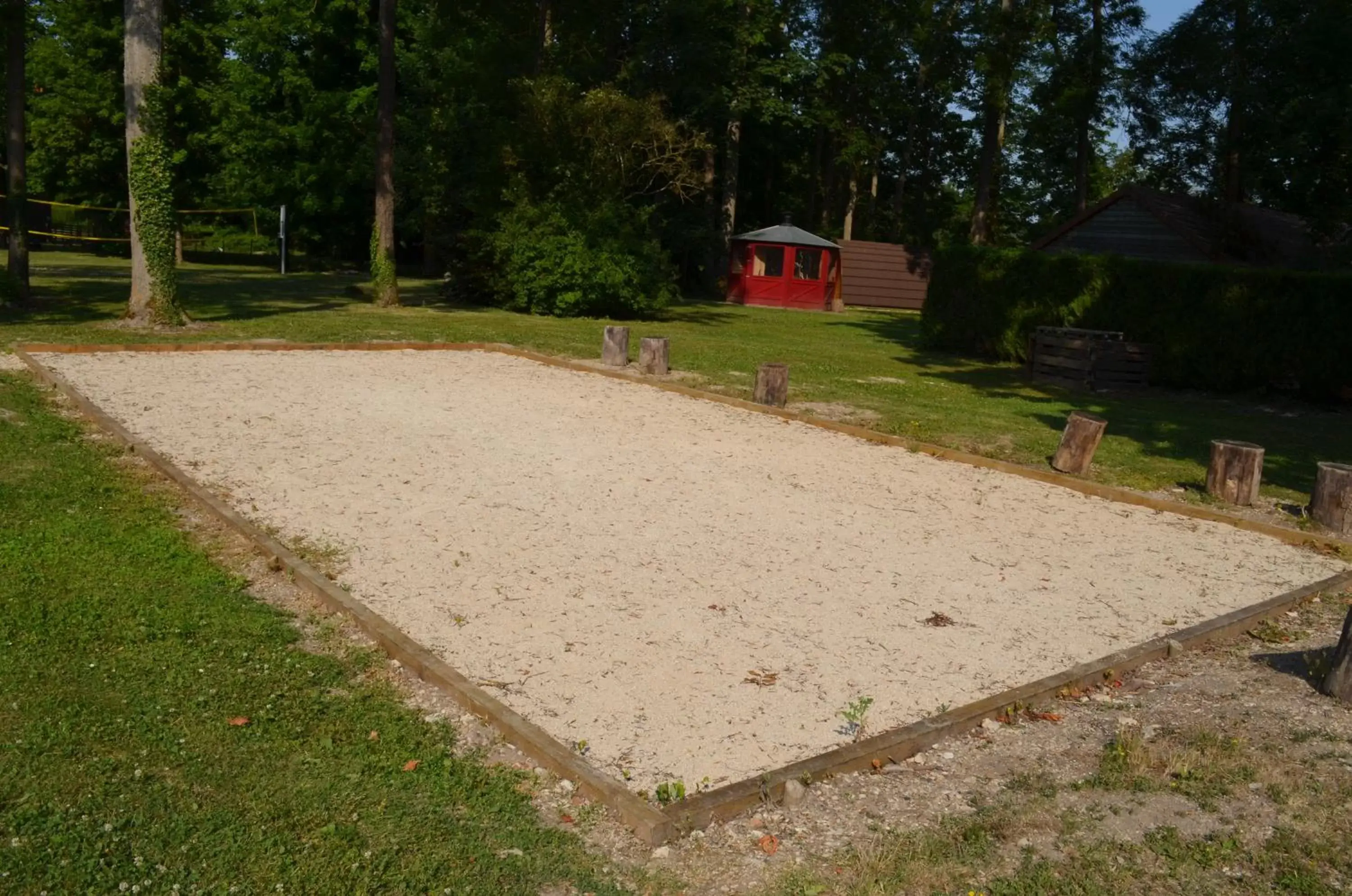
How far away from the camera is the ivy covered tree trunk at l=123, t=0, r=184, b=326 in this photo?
1639 cm

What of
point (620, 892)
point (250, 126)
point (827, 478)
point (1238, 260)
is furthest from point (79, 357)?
point (250, 126)

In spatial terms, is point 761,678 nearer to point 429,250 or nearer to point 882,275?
point 429,250

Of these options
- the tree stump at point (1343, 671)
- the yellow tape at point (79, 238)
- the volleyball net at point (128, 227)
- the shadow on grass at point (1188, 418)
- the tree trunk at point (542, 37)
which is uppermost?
the tree trunk at point (542, 37)

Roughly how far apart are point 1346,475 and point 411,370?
9.98 m

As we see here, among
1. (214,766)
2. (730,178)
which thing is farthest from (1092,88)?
(214,766)

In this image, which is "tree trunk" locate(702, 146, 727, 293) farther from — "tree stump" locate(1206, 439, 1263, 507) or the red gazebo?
"tree stump" locate(1206, 439, 1263, 507)

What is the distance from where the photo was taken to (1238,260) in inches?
958

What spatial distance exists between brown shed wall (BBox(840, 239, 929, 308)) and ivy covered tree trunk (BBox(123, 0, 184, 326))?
23294 mm

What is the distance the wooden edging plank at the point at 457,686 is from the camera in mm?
4094

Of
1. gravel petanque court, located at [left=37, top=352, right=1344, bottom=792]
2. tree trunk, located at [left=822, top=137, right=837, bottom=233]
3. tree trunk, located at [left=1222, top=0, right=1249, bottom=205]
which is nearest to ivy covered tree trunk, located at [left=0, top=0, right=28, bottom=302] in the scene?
gravel petanque court, located at [left=37, top=352, right=1344, bottom=792]

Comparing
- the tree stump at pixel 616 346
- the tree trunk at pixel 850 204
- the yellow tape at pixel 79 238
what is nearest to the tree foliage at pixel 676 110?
the tree trunk at pixel 850 204

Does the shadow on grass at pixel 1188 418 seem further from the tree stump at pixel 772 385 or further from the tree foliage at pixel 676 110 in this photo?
the tree foliage at pixel 676 110

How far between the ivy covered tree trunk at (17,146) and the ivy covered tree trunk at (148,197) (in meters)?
2.81

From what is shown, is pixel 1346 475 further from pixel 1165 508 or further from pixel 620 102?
pixel 620 102
